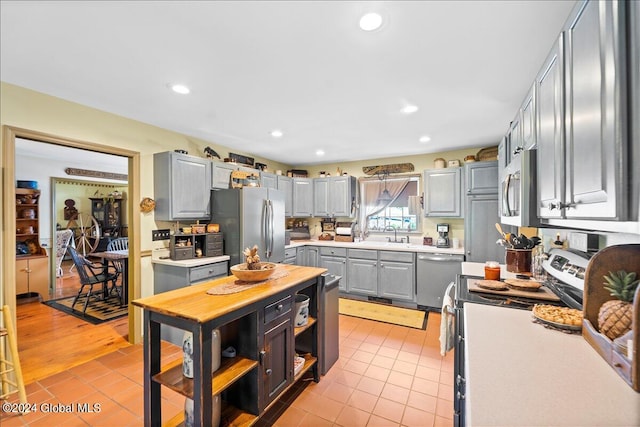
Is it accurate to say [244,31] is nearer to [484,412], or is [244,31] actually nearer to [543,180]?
[543,180]

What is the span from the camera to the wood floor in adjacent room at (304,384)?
1906mm

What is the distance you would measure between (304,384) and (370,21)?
262 cm

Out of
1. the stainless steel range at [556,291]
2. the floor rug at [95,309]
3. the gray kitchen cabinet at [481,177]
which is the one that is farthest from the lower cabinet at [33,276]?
the gray kitchen cabinet at [481,177]

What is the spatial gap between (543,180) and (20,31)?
3006 mm

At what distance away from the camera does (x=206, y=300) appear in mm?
1579

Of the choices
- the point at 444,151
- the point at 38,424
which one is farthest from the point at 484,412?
the point at 444,151

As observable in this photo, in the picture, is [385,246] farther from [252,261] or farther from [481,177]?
[252,261]

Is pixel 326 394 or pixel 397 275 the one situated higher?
pixel 397 275

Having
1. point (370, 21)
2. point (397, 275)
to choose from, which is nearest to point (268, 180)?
point (397, 275)

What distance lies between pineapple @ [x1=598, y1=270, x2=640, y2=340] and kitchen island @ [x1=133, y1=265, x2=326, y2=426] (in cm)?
153

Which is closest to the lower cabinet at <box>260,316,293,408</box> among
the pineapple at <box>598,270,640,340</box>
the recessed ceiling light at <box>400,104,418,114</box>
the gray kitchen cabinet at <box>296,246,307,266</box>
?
the pineapple at <box>598,270,640,340</box>

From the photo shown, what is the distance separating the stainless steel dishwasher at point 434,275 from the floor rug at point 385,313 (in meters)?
0.21

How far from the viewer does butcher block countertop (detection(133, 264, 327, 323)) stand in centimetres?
139

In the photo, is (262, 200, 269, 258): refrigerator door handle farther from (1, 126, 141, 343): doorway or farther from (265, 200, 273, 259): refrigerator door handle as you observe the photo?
(1, 126, 141, 343): doorway
